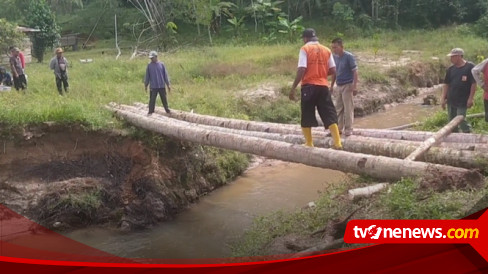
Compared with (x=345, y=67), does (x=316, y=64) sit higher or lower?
higher

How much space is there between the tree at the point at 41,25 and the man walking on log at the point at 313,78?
12541mm

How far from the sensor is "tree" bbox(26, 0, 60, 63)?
14828mm

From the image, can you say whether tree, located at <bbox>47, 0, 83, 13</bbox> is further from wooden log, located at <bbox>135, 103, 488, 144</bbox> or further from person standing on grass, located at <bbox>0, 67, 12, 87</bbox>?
wooden log, located at <bbox>135, 103, 488, 144</bbox>

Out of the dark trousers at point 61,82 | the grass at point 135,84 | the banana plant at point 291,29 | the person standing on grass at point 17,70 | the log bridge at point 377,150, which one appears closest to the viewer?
the log bridge at point 377,150

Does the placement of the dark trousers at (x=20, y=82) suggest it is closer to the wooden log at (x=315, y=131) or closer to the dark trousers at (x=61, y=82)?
the dark trousers at (x=61, y=82)

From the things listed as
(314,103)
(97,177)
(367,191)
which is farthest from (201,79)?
(367,191)

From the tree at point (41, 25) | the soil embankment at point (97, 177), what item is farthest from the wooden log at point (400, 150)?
the tree at point (41, 25)

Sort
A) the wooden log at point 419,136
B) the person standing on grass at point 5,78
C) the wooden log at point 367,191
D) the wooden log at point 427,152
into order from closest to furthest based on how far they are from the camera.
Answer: the wooden log at point 427,152, the wooden log at point 367,191, the wooden log at point 419,136, the person standing on grass at point 5,78

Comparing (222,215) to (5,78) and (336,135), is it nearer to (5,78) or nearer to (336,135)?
(336,135)

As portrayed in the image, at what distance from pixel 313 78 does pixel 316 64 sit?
0.13 m

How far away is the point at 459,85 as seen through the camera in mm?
5945

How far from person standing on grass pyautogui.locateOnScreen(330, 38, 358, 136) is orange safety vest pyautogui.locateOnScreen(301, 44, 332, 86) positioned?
0.81 meters

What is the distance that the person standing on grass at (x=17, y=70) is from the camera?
9798mm

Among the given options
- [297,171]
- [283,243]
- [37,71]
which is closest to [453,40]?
[297,171]
